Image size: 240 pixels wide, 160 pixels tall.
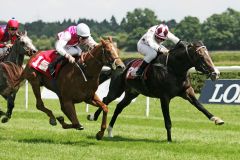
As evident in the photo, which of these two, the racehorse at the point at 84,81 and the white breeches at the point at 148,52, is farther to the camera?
the white breeches at the point at 148,52

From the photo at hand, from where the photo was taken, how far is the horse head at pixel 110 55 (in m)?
7.58

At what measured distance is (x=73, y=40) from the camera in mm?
8602

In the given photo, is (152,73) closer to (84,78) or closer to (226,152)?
(84,78)

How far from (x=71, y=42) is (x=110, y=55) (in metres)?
1.10

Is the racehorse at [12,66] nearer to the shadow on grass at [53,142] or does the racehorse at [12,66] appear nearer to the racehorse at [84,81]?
the shadow on grass at [53,142]

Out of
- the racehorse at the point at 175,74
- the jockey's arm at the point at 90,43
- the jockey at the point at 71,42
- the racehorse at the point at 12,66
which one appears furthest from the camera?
the racehorse at the point at 12,66

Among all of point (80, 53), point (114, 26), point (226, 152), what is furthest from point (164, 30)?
point (114, 26)

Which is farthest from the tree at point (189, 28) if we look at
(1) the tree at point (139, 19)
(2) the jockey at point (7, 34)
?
(2) the jockey at point (7, 34)

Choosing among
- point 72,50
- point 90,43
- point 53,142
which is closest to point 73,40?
point 72,50

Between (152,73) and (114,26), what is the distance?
15477cm

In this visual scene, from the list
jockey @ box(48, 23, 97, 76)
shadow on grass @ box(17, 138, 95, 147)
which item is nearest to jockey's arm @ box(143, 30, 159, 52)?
jockey @ box(48, 23, 97, 76)

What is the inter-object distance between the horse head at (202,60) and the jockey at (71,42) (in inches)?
56.7

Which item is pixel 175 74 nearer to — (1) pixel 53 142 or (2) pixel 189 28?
(1) pixel 53 142

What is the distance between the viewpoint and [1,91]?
10.2m
